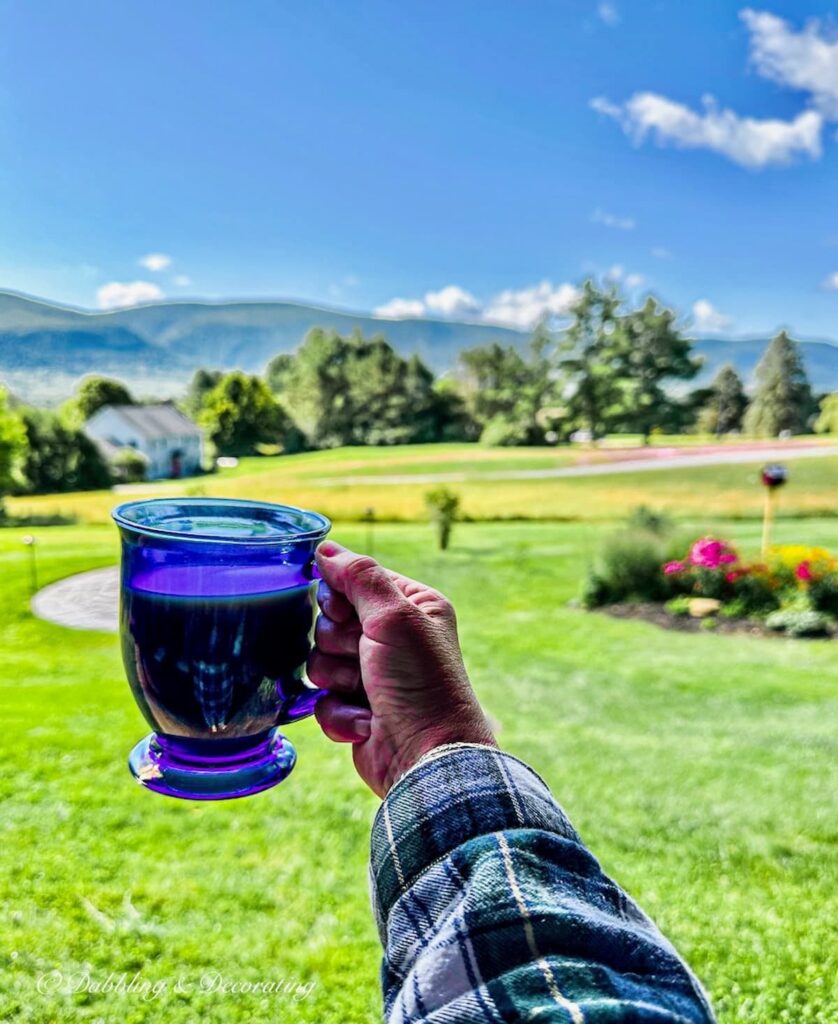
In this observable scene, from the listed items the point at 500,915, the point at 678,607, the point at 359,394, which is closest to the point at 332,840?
the point at 500,915

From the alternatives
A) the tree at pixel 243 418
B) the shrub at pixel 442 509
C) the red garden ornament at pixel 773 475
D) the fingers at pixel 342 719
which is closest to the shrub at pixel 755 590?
the red garden ornament at pixel 773 475

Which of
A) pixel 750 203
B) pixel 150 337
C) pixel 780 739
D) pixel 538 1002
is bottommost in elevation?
pixel 780 739

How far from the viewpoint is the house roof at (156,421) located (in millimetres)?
3027

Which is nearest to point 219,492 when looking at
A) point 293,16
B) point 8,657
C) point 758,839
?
point 8,657

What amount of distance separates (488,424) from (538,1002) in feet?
14.5

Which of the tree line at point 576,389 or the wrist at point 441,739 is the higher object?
the tree line at point 576,389

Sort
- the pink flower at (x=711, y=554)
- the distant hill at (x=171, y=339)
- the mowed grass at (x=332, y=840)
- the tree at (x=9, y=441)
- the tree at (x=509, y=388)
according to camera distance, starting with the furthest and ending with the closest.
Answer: the tree at (x=509, y=388) → the pink flower at (x=711, y=554) → the tree at (x=9, y=441) → the distant hill at (x=171, y=339) → the mowed grass at (x=332, y=840)

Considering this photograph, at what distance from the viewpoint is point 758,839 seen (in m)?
1.44

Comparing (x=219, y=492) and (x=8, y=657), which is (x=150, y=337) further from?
(x=8, y=657)

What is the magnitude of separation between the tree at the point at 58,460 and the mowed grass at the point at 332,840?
1.64 ft

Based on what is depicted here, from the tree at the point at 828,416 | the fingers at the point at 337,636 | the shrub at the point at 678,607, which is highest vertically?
the tree at the point at 828,416

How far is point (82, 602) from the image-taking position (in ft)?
9.01

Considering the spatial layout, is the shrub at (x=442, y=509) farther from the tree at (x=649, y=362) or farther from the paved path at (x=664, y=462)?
the tree at (x=649, y=362)

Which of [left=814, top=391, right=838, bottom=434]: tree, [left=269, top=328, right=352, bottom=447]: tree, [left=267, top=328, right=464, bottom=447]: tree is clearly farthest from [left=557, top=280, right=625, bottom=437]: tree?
[left=269, top=328, right=352, bottom=447]: tree
